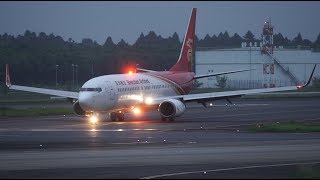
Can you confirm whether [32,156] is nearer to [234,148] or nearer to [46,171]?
[46,171]

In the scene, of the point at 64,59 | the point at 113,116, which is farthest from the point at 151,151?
the point at 64,59

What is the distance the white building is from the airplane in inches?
1607

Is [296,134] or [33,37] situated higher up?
[33,37]

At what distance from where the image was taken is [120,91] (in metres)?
55.0

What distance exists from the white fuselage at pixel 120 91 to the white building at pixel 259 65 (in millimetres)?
42764

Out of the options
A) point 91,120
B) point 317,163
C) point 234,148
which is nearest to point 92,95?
point 91,120

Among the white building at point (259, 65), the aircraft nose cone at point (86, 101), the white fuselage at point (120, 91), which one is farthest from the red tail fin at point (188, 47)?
the white building at point (259, 65)

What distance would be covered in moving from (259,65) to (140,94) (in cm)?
5217

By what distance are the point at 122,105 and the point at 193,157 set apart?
27.6 meters

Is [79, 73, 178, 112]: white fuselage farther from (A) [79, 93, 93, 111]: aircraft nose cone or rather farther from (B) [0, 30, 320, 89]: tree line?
(B) [0, 30, 320, 89]: tree line

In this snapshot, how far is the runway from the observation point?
23750mm

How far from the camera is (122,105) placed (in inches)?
2181

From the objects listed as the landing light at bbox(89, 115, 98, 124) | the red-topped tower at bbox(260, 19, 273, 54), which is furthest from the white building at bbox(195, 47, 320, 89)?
the landing light at bbox(89, 115, 98, 124)

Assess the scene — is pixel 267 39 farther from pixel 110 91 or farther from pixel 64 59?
pixel 110 91
